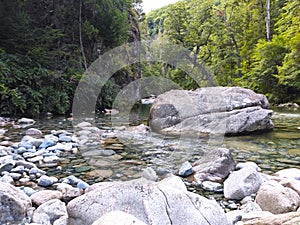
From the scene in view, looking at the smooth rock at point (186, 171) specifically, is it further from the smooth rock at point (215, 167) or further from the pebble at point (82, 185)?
the pebble at point (82, 185)

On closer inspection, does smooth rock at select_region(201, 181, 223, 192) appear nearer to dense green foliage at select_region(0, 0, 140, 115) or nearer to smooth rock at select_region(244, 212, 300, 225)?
smooth rock at select_region(244, 212, 300, 225)

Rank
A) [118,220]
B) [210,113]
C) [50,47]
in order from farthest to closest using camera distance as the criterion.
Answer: [50,47]
[210,113]
[118,220]

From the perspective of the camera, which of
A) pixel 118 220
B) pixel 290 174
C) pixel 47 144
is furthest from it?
pixel 47 144

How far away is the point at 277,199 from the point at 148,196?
3.88 ft

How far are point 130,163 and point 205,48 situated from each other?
23795 mm

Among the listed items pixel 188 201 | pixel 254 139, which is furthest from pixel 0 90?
pixel 188 201

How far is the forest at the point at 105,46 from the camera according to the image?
385 inches

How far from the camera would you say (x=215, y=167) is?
3.32m

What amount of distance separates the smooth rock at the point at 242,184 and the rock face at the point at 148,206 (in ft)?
2.34

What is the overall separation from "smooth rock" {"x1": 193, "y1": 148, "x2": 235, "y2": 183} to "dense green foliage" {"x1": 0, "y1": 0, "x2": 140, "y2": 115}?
696 cm

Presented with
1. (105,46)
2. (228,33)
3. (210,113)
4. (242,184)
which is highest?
(228,33)

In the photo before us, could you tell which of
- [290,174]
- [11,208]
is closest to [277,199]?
[290,174]

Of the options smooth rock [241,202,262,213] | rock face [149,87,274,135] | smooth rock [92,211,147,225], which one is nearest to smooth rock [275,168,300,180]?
smooth rock [241,202,262,213]

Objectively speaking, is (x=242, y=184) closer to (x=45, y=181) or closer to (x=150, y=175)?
(x=150, y=175)
